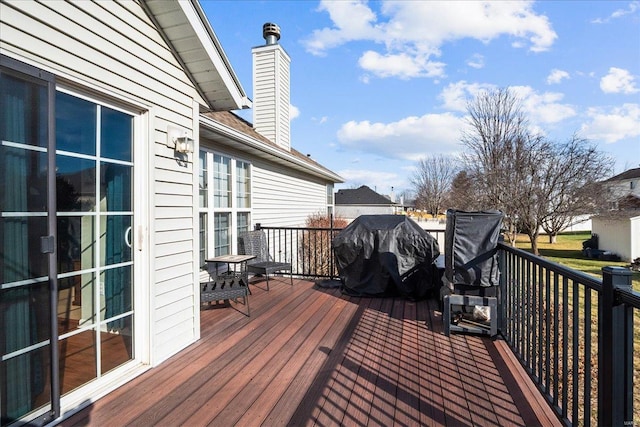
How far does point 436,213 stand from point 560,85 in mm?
20230

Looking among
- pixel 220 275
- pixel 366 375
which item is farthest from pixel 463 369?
pixel 220 275

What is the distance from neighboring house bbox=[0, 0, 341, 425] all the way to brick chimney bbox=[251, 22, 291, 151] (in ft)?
17.0

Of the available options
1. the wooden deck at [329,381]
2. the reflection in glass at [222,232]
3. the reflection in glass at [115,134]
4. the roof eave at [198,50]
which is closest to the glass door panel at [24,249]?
the wooden deck at [329,381]

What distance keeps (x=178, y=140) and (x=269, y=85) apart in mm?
6332

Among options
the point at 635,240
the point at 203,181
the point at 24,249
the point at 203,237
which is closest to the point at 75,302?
the point at 24,249

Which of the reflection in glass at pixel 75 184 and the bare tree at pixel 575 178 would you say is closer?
the reflection in glass at pixel 75 184

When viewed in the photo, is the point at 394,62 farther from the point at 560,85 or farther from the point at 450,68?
the point at 560,85

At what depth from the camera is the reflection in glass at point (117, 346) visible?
2.22 meters

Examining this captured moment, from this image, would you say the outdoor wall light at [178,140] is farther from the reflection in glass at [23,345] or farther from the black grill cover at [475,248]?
the black grill cover at [475,248]

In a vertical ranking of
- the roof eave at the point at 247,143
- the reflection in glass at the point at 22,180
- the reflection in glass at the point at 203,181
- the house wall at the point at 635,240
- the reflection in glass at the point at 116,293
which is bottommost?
the house wall at the point at 635,240

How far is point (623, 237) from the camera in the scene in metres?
15.1

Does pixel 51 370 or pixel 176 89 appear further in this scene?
pixel 176 89

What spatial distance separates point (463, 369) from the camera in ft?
8.06

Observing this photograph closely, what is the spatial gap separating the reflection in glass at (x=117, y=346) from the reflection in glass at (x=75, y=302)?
0.21 m
